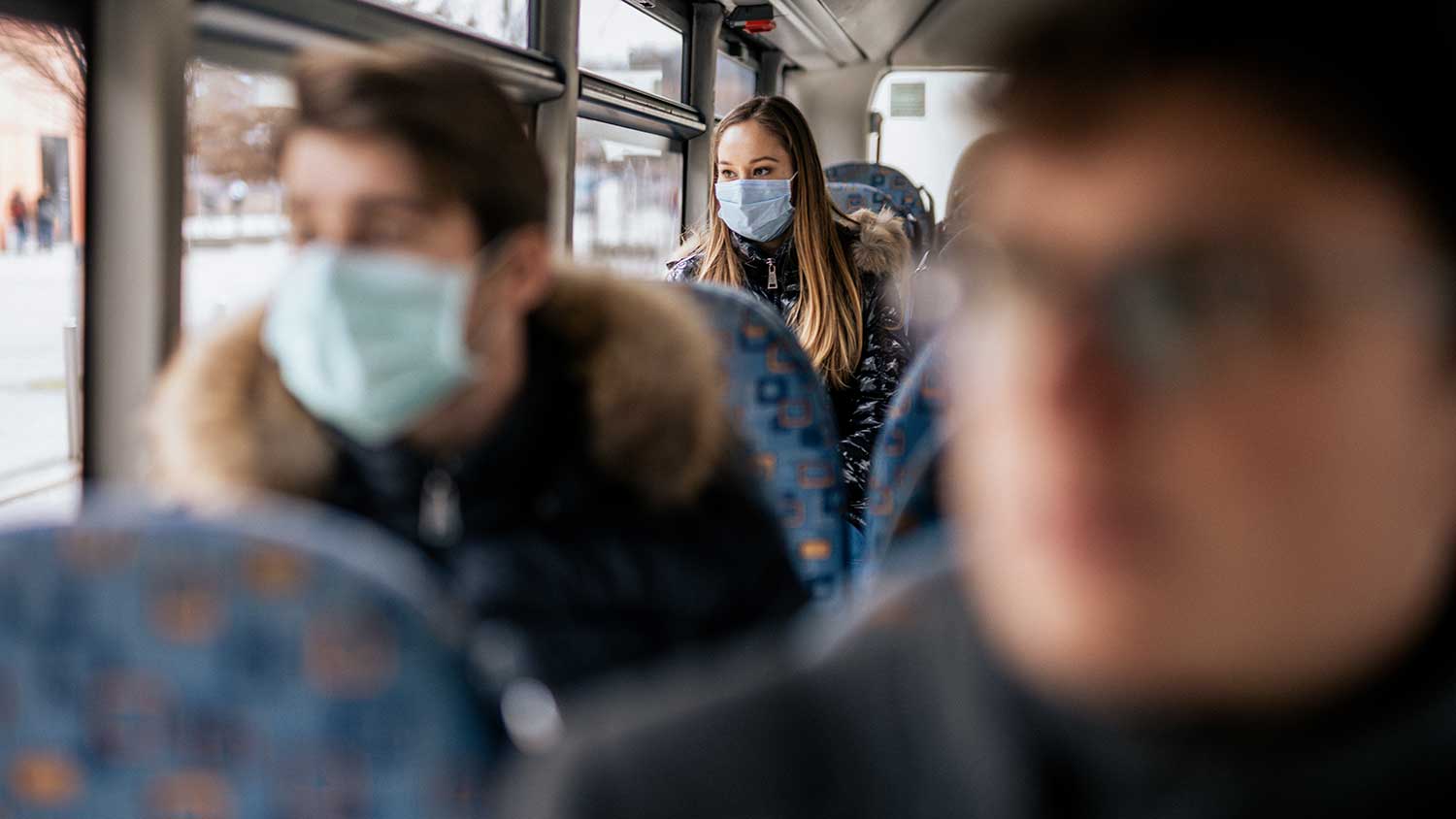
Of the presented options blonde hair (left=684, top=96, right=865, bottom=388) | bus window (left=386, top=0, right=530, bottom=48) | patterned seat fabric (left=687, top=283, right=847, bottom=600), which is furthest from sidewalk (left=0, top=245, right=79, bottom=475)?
blonde hair (left=684, top=96, right=865, bottom=388)

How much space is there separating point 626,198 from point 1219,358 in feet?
12.5

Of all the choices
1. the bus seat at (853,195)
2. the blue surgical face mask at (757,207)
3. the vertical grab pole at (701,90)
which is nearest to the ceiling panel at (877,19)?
the vertical grab pole at (701,90)

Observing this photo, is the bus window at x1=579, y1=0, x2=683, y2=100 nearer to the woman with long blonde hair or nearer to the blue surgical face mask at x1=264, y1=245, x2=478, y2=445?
the woman with long blonde hair

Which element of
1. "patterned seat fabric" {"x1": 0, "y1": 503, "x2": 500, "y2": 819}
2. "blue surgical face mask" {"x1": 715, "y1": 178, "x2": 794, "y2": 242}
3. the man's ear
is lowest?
"patterned seat fabric" {"x1": 0, "y1": 503, "x2": 500, "y2": 819}

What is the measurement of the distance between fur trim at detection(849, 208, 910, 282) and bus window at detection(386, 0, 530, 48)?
3.17 ft

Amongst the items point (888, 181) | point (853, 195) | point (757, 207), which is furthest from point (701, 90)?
point (757, 207)

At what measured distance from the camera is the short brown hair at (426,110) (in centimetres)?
122

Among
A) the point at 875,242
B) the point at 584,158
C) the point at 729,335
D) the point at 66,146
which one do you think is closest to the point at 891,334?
the point at 875,242

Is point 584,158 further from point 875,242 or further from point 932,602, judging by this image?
point 932,602

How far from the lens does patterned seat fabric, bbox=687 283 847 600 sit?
5.90ft

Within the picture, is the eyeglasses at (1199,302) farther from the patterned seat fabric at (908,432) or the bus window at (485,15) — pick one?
the bus window at (485,15)

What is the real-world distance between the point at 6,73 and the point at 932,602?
5.44 feet

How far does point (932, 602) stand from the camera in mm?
522

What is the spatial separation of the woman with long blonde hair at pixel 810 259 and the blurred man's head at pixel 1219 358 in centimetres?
202
